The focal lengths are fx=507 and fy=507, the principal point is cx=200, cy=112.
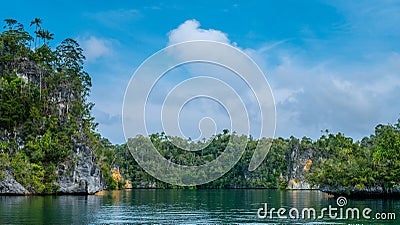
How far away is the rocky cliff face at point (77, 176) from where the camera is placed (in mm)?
66062

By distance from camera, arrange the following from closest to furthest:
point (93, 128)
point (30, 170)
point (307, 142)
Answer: point (30, 170), point (93, 128), point (307, 142)

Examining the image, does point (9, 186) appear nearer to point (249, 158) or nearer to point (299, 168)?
point (299, 168)

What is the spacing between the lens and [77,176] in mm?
67250

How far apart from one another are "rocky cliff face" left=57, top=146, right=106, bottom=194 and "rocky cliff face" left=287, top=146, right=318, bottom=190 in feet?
190

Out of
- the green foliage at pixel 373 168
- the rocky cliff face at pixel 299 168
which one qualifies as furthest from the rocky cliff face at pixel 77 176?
the rocky cliff face at pixel 299 168

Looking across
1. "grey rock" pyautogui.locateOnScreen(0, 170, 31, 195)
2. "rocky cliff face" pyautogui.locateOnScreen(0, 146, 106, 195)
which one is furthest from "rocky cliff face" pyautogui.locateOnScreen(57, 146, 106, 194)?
"grey rock" pyautogui.locateOnScreen(0, 170, 31, 195)

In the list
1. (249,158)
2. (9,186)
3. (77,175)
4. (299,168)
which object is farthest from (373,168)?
(249,158)

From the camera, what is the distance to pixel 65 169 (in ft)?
218

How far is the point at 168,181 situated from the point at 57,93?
58224mm

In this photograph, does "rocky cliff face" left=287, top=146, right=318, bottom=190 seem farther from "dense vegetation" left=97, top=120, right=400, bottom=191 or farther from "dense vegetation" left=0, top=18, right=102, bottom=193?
"dense vegetation" left=0, top=18, right=102, bottom=193

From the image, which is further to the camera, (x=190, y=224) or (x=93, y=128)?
(x=93, y=128)

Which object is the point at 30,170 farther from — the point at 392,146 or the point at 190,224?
the point at 392,146

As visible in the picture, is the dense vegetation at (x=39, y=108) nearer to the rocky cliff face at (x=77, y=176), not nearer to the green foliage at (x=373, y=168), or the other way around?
the rocky cliff face at (x=77, y=176)

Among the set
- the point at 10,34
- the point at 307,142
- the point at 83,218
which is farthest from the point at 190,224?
the point at 307,142
